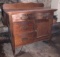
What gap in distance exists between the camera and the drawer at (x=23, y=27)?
1.83 meters

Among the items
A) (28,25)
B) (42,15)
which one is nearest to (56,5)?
(42,15)

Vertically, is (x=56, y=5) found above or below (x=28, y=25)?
above

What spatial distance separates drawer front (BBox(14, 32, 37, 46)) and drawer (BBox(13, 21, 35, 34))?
71 millimetres

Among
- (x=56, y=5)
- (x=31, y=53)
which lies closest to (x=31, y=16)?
(x=31, y=53)

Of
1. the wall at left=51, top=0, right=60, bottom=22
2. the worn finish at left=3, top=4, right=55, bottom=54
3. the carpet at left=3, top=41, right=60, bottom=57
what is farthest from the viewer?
the wall at left=51, top=0, right=60, bottom=22

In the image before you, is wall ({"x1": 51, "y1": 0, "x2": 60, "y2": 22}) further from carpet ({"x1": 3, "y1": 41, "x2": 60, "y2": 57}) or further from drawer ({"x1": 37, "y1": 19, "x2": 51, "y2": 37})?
carpet ({"x1": 3, "y1": 41, "x2": 60, "y2": 57})

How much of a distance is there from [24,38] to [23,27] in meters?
Answer: 0.19

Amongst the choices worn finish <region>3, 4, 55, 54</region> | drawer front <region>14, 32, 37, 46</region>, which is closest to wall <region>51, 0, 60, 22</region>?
worn finish <region>3, 4, 55, 54</region>

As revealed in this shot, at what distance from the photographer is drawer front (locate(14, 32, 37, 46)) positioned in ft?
6.22

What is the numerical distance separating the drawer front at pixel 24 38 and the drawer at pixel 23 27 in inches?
2.8

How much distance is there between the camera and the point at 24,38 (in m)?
1.95

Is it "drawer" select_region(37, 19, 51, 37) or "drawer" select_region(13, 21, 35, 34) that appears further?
"drawer" select_region(37, 19, 51, 37)

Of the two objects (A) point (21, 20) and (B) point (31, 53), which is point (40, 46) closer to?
(B) point (31, 53)

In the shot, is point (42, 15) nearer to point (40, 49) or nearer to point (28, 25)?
point (28, 25)
